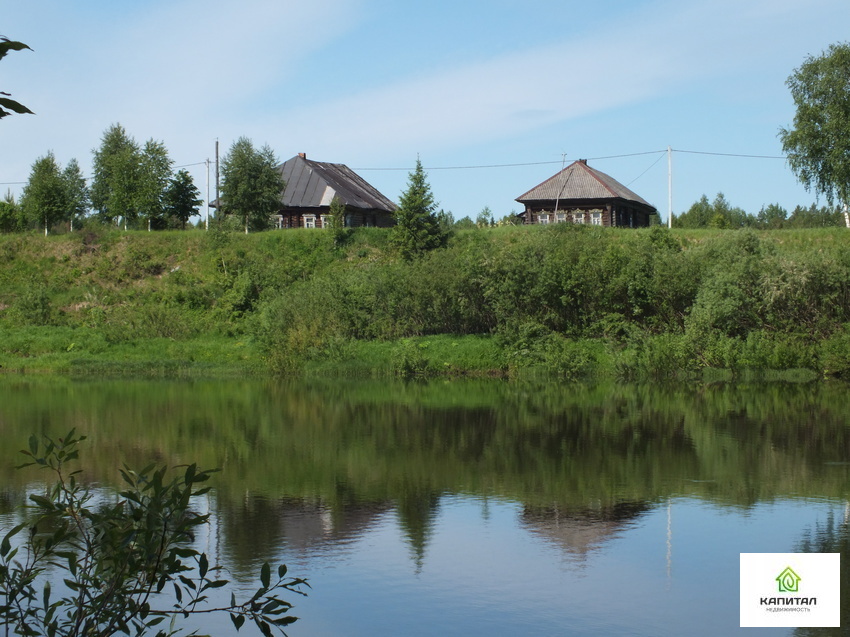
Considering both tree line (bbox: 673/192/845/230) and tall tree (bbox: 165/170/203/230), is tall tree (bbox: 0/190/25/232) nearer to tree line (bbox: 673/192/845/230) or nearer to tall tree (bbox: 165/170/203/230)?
tall tree (bbox: 165/170/203/230)

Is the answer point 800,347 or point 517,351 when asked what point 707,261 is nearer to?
point 800,347

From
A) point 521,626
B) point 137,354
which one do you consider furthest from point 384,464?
point 137,354

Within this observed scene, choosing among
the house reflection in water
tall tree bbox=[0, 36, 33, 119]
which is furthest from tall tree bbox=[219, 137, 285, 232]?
tall tree bbox=[0, 36, 33, 119]

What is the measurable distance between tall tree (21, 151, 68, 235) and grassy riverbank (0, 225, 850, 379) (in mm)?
9629

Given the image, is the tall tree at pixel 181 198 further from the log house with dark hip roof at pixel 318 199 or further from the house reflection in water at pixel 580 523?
the house reflection in water at pixel 580 523

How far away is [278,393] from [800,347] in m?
19.2

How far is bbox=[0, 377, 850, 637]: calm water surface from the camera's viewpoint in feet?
27.6

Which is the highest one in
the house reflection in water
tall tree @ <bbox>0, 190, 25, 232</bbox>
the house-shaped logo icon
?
tall tree @ <bbox>0, 190, 25, 232</bbox>

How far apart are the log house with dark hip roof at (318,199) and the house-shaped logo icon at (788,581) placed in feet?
167

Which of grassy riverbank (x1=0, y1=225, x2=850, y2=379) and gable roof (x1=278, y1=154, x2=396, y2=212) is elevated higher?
gable roof (x1=278, y1=154, x2=396, y2=212)

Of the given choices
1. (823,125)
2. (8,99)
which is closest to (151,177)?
(823,125)

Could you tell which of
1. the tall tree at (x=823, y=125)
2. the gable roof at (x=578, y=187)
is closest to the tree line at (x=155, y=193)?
the gable roof at (x=578, y=187)

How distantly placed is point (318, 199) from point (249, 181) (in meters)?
8.68

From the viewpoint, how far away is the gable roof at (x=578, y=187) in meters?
57.3
